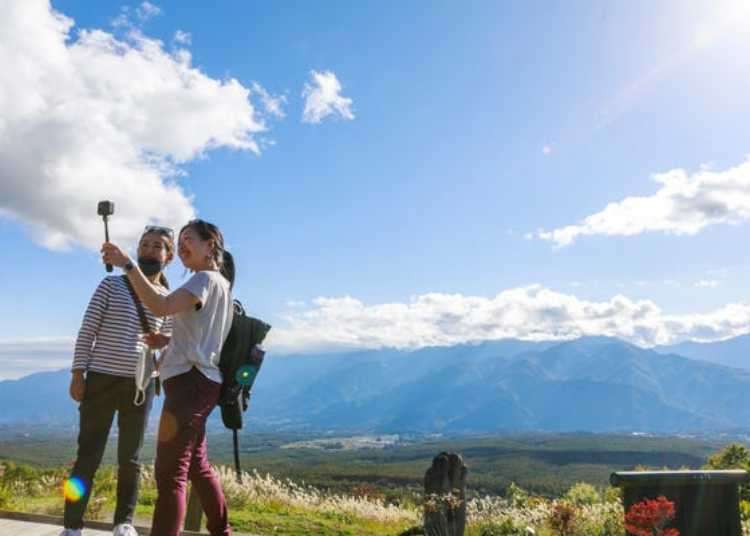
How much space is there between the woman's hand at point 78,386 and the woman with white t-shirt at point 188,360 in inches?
38.3

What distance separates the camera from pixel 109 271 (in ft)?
12.7

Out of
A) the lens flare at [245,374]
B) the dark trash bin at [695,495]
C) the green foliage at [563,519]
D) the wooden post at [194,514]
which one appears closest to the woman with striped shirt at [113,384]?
the lens flare at [245,374]

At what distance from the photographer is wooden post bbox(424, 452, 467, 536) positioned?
19.6ft

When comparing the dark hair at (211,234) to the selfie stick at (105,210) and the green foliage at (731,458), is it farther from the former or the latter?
the green foliage at (731,458)

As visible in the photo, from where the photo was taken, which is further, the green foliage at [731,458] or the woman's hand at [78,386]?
the green foliage at [731,458]

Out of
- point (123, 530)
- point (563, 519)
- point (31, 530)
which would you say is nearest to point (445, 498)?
point (563, 519)

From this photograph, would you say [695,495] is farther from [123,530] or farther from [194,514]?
[123,530]

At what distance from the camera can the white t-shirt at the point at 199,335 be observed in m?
3.56

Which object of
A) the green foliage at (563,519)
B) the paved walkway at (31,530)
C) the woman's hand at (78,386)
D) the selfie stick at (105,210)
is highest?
the selfie stick at (105,210)

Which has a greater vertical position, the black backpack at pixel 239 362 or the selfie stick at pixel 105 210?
the selfie stick at pixel 105 210

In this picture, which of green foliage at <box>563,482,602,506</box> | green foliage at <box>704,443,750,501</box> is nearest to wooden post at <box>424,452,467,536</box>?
green foliage at <box>563,482,602,506</box>

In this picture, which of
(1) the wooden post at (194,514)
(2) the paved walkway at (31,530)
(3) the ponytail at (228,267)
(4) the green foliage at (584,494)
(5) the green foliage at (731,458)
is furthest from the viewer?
(5) the green foliage at (731,458)

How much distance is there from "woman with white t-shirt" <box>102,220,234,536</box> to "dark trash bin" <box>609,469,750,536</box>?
3548mm

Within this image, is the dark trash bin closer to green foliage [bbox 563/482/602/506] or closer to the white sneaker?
the white sneaker
